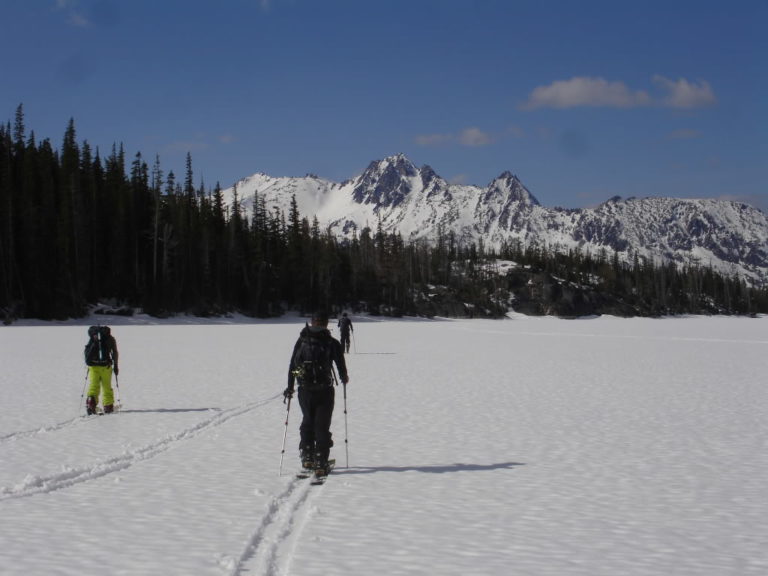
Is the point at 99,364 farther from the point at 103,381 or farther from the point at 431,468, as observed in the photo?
the point at 431,468

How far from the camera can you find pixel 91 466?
9.35 metres

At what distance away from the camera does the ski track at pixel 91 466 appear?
317 inches

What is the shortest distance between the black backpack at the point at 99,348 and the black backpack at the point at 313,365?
696 cm

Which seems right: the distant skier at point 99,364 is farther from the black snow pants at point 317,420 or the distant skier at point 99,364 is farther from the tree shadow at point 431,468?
the tree shadow at point 431,468

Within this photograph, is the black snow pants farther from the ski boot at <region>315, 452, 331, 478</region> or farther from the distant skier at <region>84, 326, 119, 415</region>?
the distant skier at <region>84, 326, 119, 415</region>

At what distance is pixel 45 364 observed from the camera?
2447 cm

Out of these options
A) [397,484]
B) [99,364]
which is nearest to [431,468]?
[397,484]

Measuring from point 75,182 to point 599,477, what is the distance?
74720 millimetres

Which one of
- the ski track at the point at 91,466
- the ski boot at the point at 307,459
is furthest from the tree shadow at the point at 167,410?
the ski boot at the point at 307,459

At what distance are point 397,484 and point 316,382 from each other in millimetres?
1879

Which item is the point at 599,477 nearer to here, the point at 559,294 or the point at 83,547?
the point at 83,547

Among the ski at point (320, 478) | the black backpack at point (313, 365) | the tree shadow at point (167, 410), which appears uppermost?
the black backpack at point (313, 365)

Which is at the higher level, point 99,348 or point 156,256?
point 156,256

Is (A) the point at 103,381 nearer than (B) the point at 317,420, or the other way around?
(B) the point at 317,420
